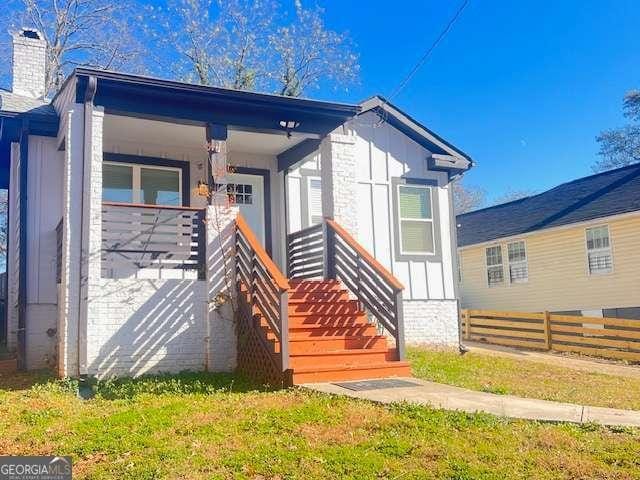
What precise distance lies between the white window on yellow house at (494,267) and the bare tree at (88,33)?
53.6 ft

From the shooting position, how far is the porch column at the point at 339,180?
1037 centimetres

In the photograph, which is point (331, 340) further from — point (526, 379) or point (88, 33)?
point (88, 33)

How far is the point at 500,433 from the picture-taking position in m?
5.16

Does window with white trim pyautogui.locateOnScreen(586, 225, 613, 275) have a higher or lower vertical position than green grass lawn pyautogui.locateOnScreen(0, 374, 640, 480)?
higher

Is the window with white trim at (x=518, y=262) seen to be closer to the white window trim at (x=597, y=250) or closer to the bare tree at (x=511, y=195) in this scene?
the white window trim at (x=597, y=250)

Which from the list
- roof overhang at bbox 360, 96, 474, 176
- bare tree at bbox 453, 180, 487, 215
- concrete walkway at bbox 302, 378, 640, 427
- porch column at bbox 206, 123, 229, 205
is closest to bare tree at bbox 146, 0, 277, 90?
roof overhang at bbox 360, 96, 474, 176

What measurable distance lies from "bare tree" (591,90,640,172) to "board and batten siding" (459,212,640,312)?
19.8 metres

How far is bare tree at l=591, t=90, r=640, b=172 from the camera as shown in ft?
115

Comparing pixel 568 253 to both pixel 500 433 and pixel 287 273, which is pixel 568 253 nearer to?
pixel 287 273

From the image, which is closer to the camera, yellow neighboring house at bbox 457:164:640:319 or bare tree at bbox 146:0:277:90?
yellow neighboring house at bbox 457:164:640:319

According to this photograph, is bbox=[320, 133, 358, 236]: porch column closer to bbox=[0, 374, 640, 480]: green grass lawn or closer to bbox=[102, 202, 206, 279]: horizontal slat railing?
bbox=[102, 202, 206, 279]: horizontal slat railing

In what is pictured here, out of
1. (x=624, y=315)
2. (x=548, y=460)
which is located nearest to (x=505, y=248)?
(x=624, y=315)

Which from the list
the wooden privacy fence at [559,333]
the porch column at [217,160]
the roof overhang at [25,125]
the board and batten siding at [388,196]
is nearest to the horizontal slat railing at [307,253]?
the board and batten siding at [388,196]

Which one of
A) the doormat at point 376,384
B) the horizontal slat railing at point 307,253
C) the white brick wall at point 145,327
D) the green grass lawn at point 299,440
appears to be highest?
the horizontal slat railing at point 307,253
